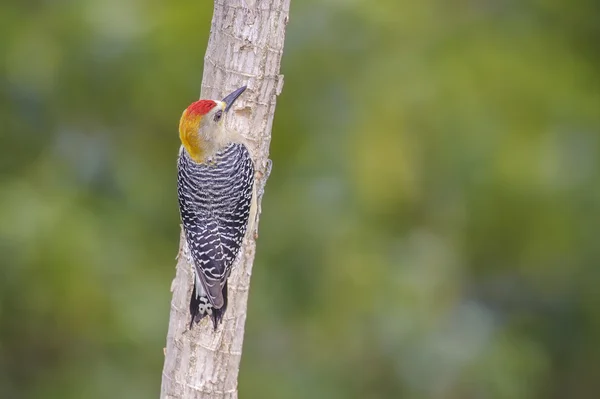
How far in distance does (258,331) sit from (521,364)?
2.22m

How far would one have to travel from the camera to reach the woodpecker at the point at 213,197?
444 centimetres

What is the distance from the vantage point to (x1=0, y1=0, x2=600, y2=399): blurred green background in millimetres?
7047

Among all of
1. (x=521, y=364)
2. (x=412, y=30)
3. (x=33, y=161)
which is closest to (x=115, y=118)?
(x=33, y=161)

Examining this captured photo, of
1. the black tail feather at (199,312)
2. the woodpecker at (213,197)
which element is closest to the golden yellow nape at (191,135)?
the woodpecker at (213,197)

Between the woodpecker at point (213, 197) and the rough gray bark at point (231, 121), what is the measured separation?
0.06 meters

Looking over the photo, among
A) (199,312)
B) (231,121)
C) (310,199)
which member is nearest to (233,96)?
(231,121)

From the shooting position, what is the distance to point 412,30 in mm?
8016

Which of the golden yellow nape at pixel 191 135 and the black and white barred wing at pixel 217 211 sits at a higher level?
the golden yellow nape at pixel 191 135

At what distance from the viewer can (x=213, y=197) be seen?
489 cm

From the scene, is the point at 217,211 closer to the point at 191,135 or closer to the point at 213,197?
the point at 213,197

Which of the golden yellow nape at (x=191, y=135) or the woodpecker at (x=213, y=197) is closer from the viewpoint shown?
the woodpecker at (x=213, y=197)

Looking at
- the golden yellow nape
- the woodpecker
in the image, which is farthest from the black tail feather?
the golden yellow nape

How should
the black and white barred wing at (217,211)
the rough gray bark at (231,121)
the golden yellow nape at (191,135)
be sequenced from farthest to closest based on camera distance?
the golden yellow nape at (191,135), the black and white barred wing at (217,211), the rough gray bark at (231,121)

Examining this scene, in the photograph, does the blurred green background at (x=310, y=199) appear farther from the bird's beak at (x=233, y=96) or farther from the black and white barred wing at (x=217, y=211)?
the bird's beak at (x=233, y=96)
